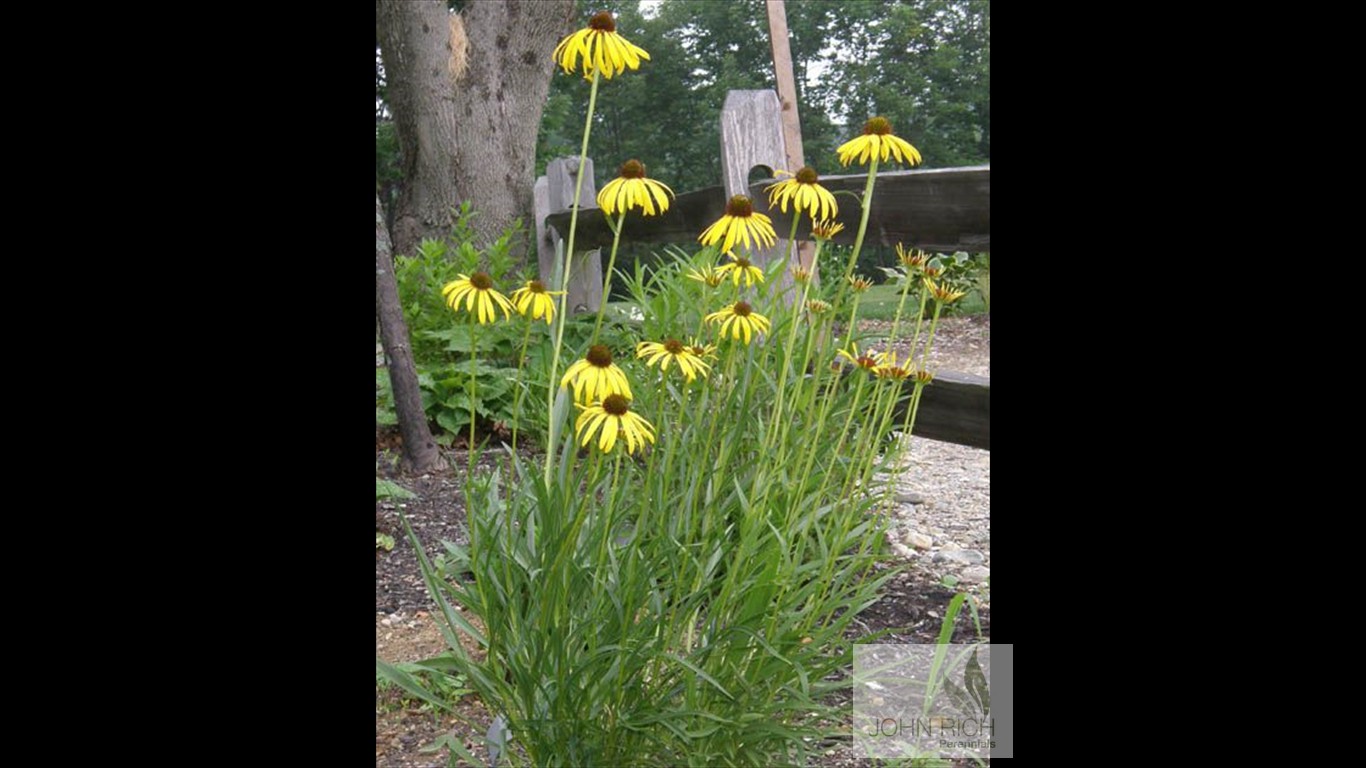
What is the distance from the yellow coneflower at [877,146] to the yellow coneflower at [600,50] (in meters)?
0.33

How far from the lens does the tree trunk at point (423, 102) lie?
5816 mm

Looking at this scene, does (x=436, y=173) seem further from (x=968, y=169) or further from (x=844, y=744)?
(x=844, y=744)

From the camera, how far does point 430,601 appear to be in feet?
8.38

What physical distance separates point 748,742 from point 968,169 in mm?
1328

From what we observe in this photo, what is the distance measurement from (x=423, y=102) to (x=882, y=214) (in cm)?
397

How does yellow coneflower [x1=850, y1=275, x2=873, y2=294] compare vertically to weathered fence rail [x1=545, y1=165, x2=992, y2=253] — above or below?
below

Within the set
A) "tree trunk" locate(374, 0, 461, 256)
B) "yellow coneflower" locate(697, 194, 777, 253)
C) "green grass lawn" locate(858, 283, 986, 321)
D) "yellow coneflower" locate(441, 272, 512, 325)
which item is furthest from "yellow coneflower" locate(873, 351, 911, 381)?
"green grass lawn" locate(858, 283, 986, 321)

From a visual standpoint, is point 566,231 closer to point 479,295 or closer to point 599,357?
point 479,295

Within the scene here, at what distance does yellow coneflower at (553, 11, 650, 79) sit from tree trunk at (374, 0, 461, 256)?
184 inches

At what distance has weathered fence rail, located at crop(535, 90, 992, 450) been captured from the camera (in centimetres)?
238

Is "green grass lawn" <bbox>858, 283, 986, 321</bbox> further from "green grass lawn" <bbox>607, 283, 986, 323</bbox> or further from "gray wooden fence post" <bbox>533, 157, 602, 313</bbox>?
"gray wooden fence post" <bbox>533, 157, 602, 313</bbox>

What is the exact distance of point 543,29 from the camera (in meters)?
6.13

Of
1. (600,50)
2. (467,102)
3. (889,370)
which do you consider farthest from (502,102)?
(600,50)

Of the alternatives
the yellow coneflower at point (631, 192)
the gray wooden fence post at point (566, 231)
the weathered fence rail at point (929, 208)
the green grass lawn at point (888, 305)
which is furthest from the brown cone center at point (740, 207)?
the green grass lawn at point (888, 305)
